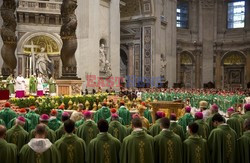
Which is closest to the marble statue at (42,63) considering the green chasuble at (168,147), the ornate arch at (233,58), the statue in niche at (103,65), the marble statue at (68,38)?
the statue in niche at (103,65)

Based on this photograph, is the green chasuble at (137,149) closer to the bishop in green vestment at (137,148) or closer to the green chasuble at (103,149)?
the bishop in green vestment at (137,148)

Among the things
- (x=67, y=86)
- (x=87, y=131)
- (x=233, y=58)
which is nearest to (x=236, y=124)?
(x=87, y=131)

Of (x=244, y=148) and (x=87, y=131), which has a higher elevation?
(x=87, y=131)

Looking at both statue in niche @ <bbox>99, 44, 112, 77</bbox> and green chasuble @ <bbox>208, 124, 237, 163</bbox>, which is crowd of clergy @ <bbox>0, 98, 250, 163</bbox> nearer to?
green chasuble @ <bbox>208, 124, 237, 163</bbox>

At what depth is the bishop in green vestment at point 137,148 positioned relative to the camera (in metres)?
5.89

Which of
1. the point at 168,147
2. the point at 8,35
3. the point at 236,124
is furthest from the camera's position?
the point at 8,35

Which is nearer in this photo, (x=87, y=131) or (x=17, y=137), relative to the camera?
(x=17, y=137)

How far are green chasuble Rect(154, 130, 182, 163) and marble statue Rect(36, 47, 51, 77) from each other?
20060 mm

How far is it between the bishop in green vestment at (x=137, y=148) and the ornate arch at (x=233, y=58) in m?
38.7

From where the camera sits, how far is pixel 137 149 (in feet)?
19.4

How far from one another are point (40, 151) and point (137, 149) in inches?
65.1

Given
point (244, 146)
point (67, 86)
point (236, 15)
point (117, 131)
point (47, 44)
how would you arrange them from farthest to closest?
point (236, 15), point (47, 44), point (67, 86), point (117, 131), point (244, 146)

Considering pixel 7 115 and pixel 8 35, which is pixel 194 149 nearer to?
pixel 7 115

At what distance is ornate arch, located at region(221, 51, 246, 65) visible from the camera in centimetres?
4231
